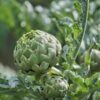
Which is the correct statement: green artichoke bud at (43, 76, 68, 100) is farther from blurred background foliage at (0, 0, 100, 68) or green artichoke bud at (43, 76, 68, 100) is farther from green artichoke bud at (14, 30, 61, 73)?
blurred background foliage at (0, 0, 100, 68)

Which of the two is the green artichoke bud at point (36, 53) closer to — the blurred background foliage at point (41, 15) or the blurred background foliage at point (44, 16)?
the blurred background foliage at point (44, 16)

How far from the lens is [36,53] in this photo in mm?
1581

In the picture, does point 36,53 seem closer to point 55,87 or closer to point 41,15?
point 55,87

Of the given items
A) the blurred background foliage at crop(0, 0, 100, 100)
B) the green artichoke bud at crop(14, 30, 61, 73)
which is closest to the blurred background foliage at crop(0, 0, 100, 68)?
the blurred background foliage at crop(0, 0, 100, 100)

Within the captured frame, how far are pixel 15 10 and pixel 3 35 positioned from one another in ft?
3.18

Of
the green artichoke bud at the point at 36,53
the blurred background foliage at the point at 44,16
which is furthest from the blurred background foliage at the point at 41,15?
the green artichoke bud at the point at 36,53

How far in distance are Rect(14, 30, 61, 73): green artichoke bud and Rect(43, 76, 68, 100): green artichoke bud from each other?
0.05 metres

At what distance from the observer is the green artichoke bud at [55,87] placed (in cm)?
160

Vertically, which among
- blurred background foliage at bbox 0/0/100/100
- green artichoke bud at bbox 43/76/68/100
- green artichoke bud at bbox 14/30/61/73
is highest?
blurred background foliage at bbox 0/0/100/100

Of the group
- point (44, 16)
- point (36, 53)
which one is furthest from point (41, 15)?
point (36, 53)

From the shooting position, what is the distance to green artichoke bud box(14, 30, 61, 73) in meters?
1.58

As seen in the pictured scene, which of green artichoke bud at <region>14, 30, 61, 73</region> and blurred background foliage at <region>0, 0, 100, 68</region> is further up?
blurred background foliage at <region>0, 0, 100, 68</region>

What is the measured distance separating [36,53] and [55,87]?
13 centimetres

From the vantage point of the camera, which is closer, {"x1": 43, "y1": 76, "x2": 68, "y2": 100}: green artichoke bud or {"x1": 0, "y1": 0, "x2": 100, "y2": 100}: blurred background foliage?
{"x1": 43, "y1": 76, "x2": 68, "y2": 100}: green artichoke bud
